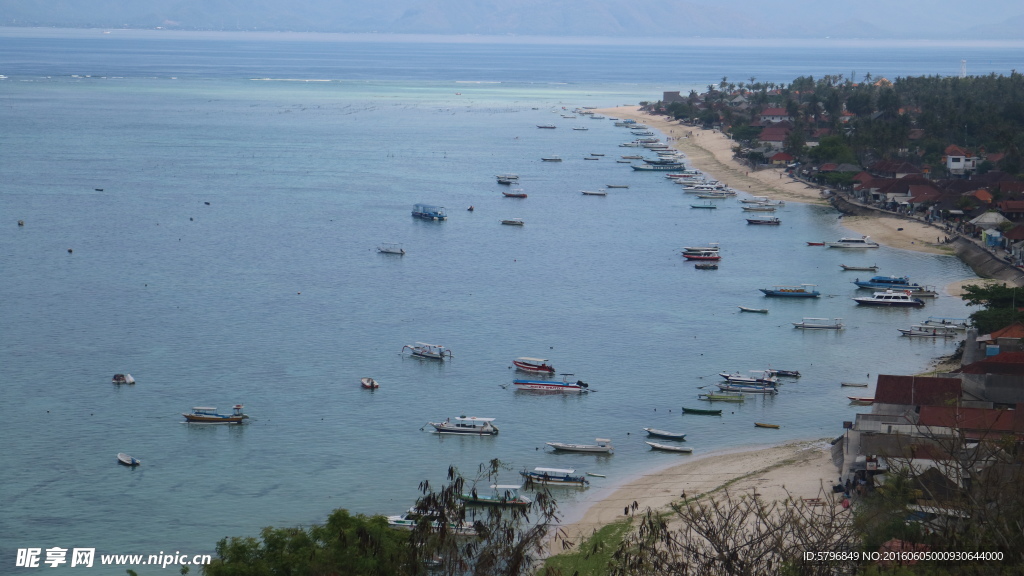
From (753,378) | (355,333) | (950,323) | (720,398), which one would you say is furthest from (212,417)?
(950,323)

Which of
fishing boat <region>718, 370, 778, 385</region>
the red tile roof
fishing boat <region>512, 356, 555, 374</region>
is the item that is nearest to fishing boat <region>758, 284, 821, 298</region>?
fishing boat <region>718, 370, 778, 385</region>

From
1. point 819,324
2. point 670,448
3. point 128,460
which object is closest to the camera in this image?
point 128,460

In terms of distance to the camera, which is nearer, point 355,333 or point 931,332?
point 931,332

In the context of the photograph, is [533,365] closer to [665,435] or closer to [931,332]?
[665,435]

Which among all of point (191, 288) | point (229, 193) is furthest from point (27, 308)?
point (229, 193)

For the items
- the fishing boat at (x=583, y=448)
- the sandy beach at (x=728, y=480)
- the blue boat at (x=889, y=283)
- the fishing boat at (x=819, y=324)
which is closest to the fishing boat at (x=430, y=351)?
the fishing boat at (x=583, y=448)

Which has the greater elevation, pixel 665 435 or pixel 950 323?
pixel 950 323

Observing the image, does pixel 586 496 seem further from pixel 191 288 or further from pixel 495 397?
pixel 191 288
